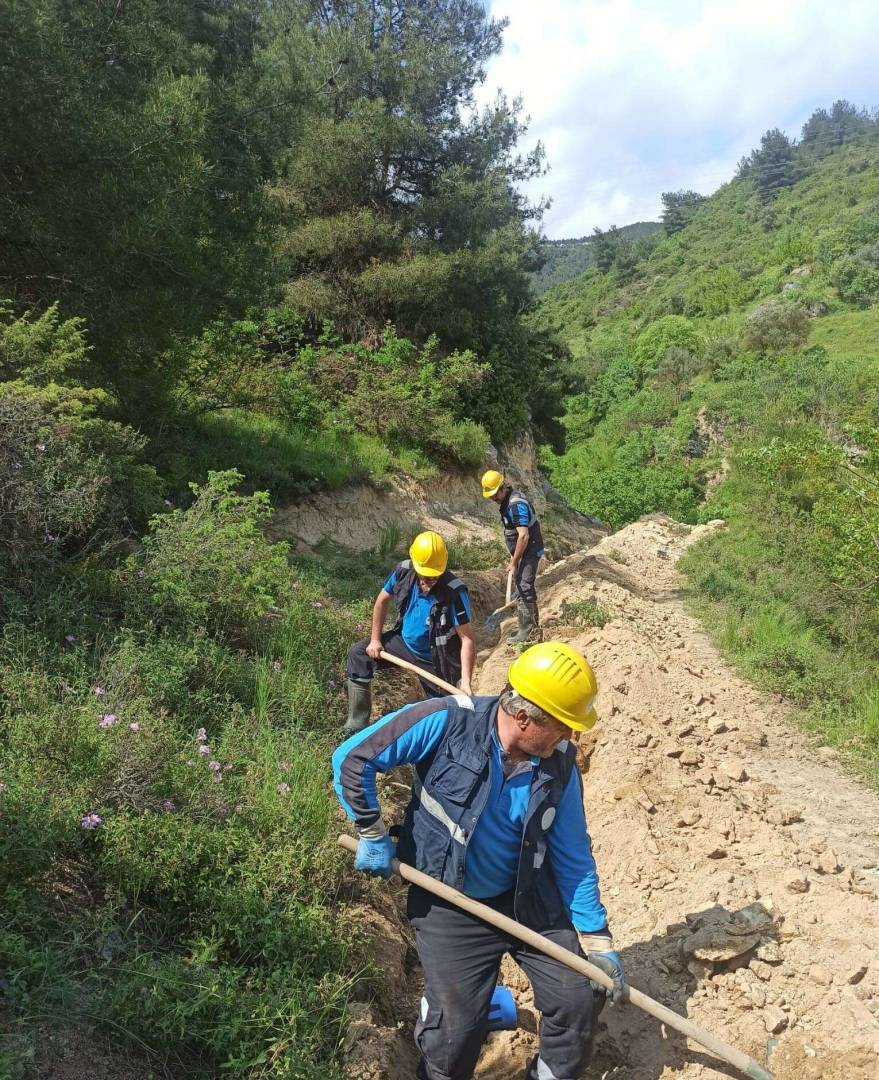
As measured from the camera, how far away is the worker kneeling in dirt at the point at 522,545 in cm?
695

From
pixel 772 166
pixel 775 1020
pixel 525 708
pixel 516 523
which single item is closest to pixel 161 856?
pixel 525 708

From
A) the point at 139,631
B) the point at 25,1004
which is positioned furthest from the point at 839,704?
the point at 25,1004

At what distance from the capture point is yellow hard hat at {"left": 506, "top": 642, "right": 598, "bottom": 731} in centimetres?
247

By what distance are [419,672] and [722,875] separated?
2.03 meters

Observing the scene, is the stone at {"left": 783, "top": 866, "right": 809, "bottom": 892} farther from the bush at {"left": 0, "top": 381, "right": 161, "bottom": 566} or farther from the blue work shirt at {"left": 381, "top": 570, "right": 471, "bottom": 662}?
the bush at {"left": 0, "top": 381, "right": 161, "bottom": 566}

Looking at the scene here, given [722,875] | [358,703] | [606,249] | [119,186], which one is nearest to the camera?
[722,875]

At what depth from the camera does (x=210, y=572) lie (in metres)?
5.12

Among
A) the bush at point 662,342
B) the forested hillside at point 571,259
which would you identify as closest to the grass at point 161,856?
the bush at point 662,342

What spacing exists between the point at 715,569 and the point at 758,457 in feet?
12.5

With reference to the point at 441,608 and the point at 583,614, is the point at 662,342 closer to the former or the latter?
the point at 583,614

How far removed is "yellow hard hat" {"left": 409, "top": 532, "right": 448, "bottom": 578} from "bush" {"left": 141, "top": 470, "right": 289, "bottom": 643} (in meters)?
1.26

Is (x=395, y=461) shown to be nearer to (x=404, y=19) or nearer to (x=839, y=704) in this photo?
(x=839, y=704)

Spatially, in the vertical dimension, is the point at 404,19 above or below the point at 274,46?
above

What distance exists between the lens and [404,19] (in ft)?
52.1
